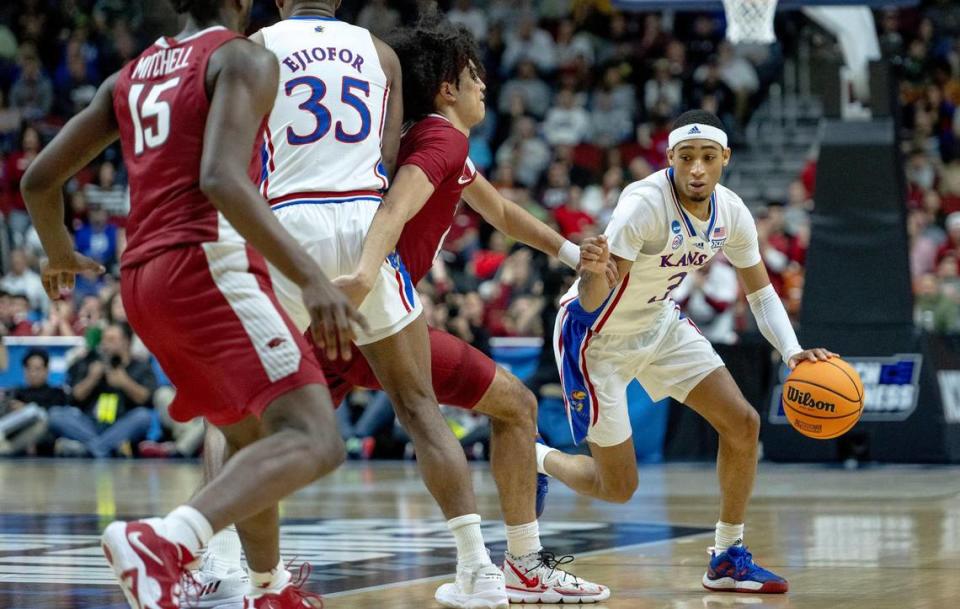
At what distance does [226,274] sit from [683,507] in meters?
6.25

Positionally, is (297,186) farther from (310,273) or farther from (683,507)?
(683,507)

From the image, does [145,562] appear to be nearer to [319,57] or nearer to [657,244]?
[319,57]

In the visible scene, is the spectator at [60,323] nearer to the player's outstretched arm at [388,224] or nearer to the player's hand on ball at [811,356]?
the player's hand on ball at [811,356]

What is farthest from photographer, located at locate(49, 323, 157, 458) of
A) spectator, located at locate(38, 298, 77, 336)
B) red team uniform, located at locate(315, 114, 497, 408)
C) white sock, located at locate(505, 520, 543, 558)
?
white sock, located at locate(505, 520, 543, 558)

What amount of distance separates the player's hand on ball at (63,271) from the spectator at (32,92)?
57.7 feet

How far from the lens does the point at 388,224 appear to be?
552 cm

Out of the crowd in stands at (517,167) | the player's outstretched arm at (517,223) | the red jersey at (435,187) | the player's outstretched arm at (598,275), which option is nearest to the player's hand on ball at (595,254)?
the player's outstretched arm at (598,275)

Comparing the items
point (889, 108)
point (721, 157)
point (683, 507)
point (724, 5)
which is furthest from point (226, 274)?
point (889, 108)

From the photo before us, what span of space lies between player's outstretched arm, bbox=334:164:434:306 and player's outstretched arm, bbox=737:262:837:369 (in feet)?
6.22

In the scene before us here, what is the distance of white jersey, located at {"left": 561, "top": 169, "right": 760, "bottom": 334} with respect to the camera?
6.65 meters

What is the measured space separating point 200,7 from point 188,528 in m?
1.59

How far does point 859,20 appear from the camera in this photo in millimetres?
14039

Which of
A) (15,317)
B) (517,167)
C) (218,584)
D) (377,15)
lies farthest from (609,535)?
(377,15)

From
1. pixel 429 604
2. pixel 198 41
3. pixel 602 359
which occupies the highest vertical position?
pixel 198 41
